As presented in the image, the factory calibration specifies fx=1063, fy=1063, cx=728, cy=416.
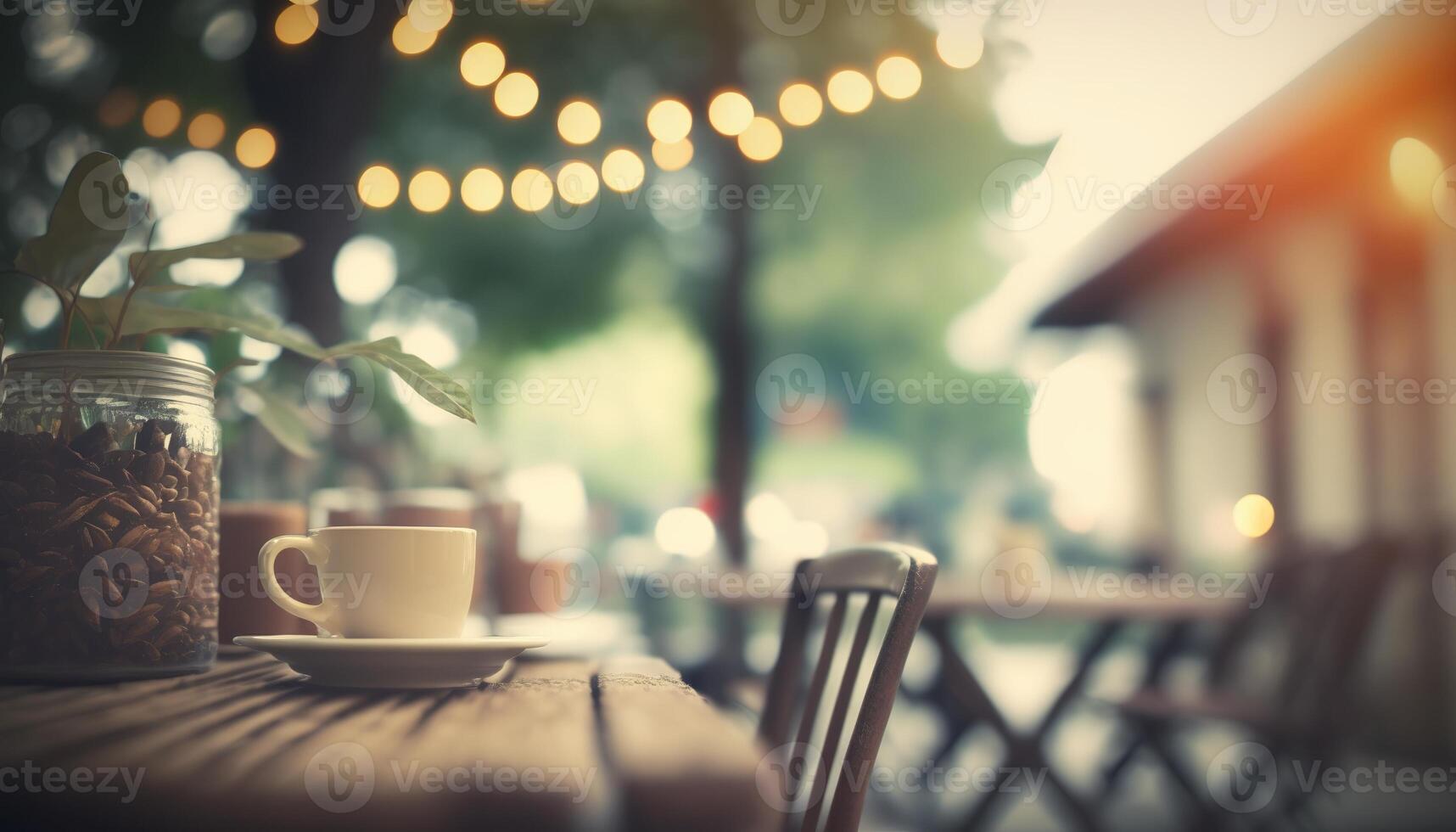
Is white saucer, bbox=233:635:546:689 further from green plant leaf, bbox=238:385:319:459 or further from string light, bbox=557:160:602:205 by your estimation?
string light, bbox=557:160:602:205

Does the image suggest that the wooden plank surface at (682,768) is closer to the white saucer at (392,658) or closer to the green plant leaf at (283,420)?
the white saucer at (392,658)

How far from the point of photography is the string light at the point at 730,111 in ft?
8.04

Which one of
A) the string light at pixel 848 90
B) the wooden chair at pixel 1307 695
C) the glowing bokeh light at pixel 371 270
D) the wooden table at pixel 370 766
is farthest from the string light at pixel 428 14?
the wooden chair at pixel 1307 695

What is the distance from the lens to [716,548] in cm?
523

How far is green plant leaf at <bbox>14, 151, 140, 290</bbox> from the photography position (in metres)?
0.84

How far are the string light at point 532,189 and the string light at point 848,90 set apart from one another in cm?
71

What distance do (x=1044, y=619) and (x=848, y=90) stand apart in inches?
61.7

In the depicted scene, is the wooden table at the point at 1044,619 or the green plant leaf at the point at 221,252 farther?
the wooden table at the point at 1044,619

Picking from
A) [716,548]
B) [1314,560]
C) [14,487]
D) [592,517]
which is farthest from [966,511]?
[14,487]

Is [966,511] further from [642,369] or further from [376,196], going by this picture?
[376,196]

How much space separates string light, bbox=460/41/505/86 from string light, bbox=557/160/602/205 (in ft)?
0.88

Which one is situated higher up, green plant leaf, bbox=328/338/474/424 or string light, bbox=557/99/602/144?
string light, bbox=557/99/602/144

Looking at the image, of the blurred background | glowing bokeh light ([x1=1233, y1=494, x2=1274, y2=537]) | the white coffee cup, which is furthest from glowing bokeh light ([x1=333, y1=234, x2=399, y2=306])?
glowing bokeh light ([x1=1233, y1=494, x2=1274, y2=537])

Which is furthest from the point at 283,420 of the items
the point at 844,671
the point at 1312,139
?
the point at 1312,139
